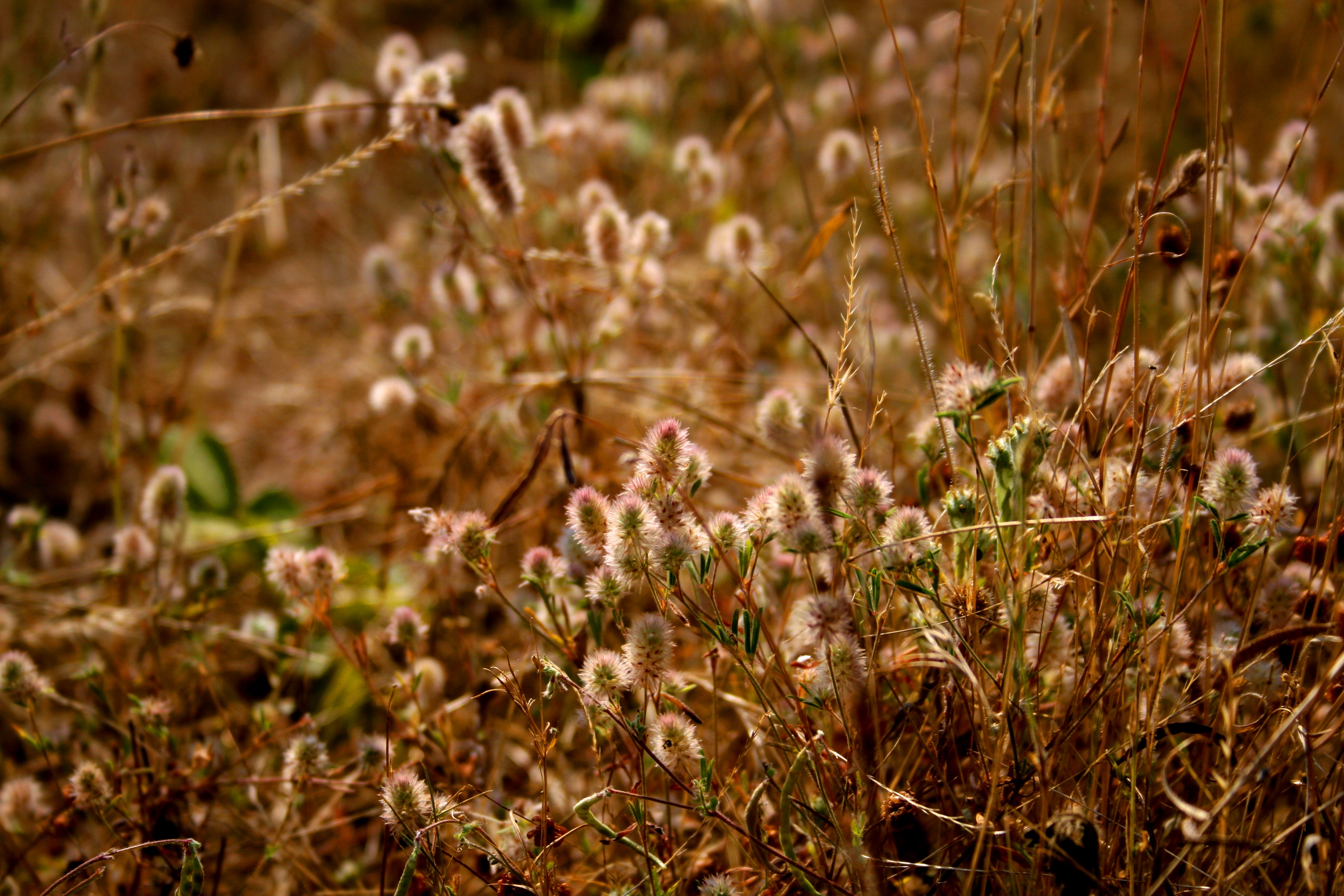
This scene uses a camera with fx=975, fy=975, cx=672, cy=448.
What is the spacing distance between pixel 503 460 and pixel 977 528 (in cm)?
152

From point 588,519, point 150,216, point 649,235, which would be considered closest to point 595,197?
point 649,235

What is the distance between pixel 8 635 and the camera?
6.32 feet

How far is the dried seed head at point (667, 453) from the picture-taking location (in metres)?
1.19

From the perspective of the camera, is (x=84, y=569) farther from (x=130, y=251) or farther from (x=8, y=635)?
(x=130, y=251)

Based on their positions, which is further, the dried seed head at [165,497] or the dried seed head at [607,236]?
the dried seed head at [607,236]

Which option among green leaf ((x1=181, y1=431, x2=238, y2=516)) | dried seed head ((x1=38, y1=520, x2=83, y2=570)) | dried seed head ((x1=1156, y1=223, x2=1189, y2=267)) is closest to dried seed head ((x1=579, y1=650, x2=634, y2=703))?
dried seed head ((x1=1156, y1=223, x2=1189, y2=267))

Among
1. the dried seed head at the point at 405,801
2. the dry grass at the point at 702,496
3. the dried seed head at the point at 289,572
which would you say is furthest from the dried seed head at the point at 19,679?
the dried seed head at the point at 405,801

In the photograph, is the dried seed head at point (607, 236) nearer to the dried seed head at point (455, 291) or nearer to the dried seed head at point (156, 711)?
the dried seed head at point (455, 291)

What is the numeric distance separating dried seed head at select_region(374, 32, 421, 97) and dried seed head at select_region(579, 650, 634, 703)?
4.85 feet

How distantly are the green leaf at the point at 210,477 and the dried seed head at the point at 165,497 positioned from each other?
624 millimetres

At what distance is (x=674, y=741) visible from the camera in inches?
45.2

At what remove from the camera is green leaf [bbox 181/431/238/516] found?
244 centimetres

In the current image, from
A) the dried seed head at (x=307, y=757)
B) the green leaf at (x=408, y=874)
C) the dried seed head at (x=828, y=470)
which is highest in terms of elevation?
the dried seed head at (x=828, y=470)

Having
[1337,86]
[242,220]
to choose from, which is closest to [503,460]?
[242,220]
